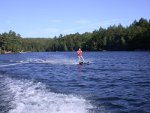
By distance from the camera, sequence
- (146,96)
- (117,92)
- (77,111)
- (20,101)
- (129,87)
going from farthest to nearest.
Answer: (129,87)
(117,92)
(146,96)
(20,101)
(77,111)

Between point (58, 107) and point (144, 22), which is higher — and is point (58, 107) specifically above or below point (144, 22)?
below

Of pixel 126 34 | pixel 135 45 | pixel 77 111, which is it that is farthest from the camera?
pixel 126 34

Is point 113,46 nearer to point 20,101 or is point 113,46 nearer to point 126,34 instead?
point 126,34

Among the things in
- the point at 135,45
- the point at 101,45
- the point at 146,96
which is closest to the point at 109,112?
the point at 146,96

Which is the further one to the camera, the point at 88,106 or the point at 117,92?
the point at 117,92

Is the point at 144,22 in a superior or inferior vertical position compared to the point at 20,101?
superior

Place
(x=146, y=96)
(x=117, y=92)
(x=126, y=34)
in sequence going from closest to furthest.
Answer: (x=146, y=96)
(x=117, y=92)
(x=126, y=34)

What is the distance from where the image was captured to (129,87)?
832 inches

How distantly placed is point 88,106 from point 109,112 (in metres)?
1.21

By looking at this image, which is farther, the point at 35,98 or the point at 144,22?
the point at 144,22

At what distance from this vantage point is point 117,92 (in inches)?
753

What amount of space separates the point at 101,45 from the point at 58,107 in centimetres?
17523

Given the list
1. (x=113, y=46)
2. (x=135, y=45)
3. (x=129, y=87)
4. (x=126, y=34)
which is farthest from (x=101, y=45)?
(x=129, y=87)

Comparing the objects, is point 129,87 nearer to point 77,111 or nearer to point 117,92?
point 117,92
